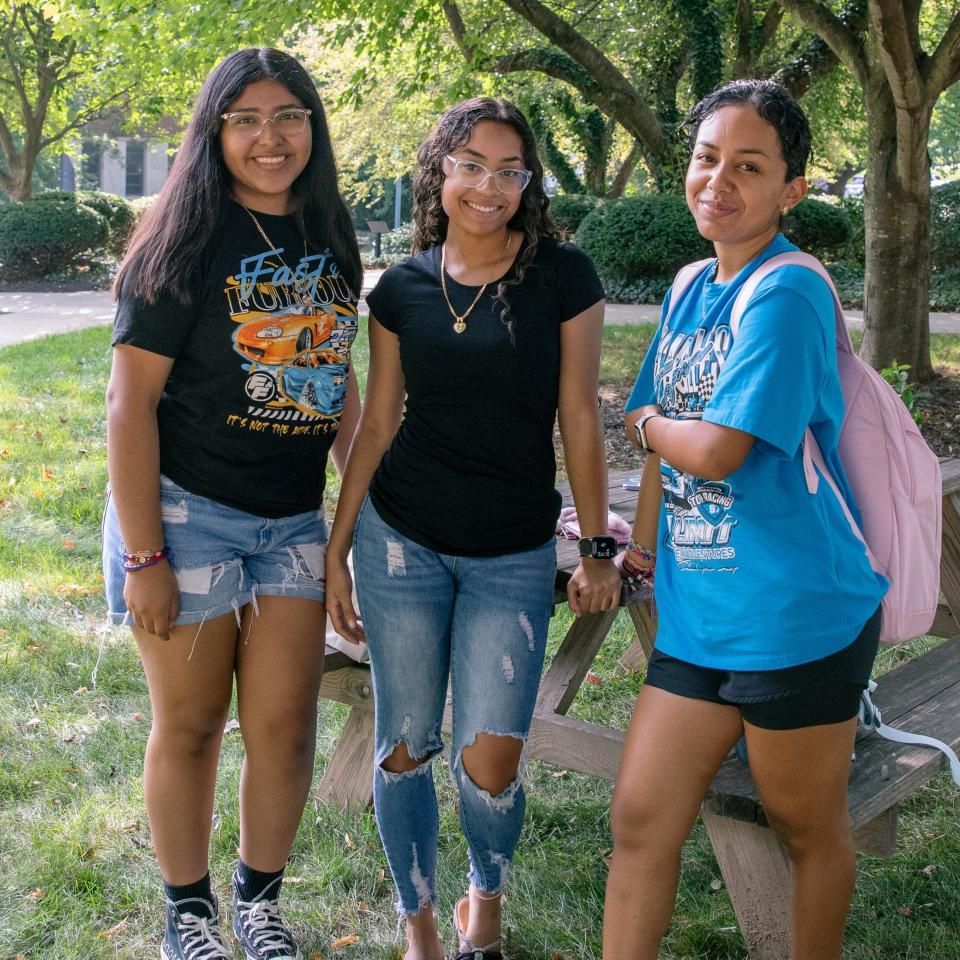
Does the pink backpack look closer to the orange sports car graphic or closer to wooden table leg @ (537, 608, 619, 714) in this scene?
the orange sports car graphic

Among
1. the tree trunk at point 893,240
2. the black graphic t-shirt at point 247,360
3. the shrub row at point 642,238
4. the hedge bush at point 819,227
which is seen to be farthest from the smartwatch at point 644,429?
the hedge bush at point 819,227

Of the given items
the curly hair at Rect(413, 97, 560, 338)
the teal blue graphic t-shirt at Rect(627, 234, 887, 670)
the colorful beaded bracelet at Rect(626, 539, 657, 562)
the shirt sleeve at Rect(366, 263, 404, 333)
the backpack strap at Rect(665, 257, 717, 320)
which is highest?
the curly hair at Rect(413, 97, 560, 338)

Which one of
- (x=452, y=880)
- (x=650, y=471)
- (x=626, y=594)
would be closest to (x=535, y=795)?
(x=452, y=880)

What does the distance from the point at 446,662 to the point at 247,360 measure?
795mm

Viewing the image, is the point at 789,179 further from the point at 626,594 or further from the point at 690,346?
the point at 626,594

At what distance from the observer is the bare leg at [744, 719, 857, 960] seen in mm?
2131

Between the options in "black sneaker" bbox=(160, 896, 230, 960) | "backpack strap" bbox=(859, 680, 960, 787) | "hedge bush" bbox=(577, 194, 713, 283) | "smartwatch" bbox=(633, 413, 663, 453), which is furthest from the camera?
"hedge bush" bbox=(577, 194, 713, 283)

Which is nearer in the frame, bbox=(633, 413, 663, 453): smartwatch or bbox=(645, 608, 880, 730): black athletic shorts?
bbox=(645, 608, 880, 730): black athletic shorts

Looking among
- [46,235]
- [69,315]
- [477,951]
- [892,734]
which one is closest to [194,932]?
[477,951]

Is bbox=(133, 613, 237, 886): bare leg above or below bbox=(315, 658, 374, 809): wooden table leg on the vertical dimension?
above

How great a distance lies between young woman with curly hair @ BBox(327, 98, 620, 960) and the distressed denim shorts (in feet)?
0.53

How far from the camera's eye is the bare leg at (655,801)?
217cm

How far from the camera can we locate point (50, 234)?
19.6 metres

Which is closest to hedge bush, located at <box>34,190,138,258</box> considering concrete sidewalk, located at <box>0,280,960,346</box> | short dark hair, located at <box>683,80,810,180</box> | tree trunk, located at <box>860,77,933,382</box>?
concrete sidewalk, located at <box>0,280,960,346</box>
